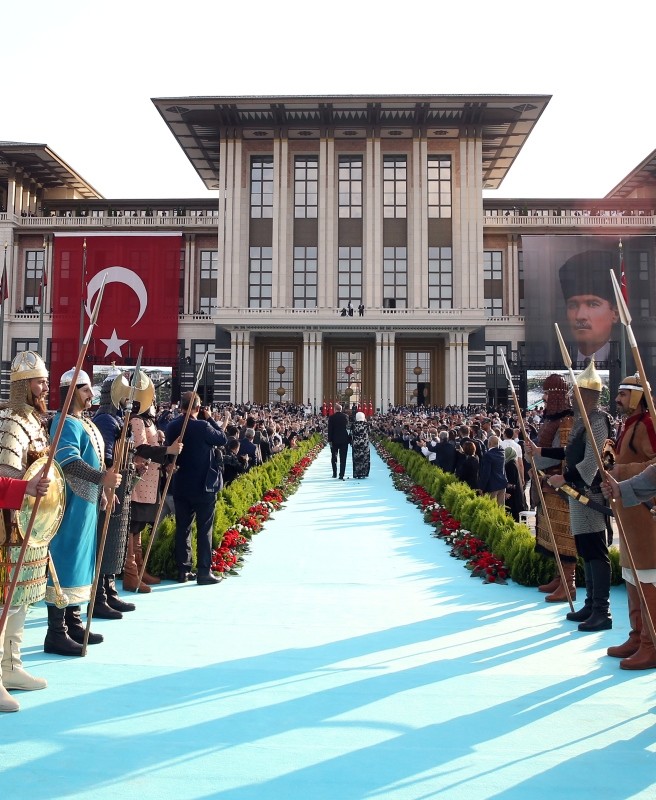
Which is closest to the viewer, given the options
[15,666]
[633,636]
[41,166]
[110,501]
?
[15,666]

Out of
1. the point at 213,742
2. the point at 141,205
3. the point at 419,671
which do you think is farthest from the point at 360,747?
the point at 141,205

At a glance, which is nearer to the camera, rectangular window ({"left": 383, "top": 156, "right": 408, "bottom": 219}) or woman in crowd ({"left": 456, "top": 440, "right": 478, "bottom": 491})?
woman in crowd ({"left": 456, "top": 440, "right": 478, "bottom": 491})

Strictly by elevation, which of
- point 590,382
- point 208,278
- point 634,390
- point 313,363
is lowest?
point 634,390

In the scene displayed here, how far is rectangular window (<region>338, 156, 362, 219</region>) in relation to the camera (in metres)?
45.3

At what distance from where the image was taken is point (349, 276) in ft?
148

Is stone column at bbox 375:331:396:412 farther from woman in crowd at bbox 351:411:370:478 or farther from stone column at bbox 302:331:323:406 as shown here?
woman in crowd at bbox 351:411:370:478

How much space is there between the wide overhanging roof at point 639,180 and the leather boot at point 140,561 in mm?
48565

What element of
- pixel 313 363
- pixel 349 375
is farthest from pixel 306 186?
pixel 349 375

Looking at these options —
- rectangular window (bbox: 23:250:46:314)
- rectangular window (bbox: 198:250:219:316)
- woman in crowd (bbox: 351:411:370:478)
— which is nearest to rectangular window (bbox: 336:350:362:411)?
rectangular window (bbox: 198:250:219:316)

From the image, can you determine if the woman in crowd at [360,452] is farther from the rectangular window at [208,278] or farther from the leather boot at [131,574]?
the rectangular window at [208,278]

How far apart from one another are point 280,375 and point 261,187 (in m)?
11.4

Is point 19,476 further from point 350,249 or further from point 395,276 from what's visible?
point 350,249

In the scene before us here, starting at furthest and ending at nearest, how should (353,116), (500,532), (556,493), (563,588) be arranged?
1. (353,116)
2. (500,532)
3. (563,588)
4. (556,493)

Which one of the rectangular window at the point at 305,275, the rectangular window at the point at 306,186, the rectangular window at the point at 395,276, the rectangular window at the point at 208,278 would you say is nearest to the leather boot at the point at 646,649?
the rectangular window at the point at 395,276
